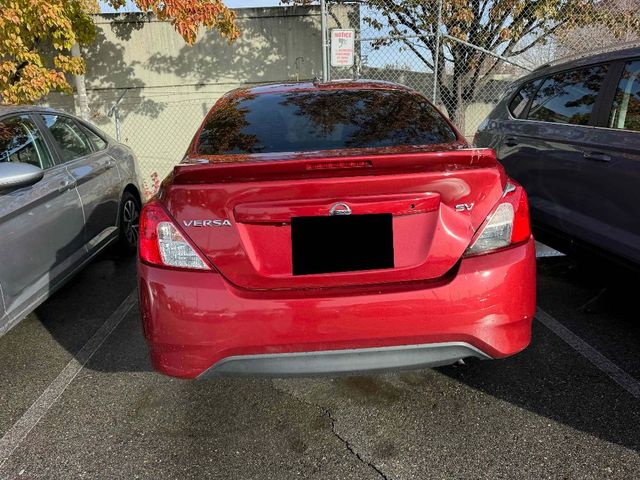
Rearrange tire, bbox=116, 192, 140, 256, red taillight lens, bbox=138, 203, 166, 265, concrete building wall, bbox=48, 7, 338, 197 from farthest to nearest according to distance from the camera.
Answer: concrete building wall, bbox=48, 7, 338, 197 < tire, bbox=116, 192, 140, 256 < red taillight lens, bbox=138, 203, 166, 265

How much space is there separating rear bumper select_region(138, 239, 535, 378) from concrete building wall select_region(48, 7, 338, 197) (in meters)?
6.98

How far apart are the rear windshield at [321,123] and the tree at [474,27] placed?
16.0 ft

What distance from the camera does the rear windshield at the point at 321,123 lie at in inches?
102

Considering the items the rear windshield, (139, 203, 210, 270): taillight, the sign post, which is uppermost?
the sign post

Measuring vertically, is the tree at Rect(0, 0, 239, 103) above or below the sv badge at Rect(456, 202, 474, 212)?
above

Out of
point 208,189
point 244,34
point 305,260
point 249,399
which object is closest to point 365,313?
point 305,260

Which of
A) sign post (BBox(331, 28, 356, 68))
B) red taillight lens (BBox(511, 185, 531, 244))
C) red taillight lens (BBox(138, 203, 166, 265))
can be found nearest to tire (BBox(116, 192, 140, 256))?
red taillight lens (BBox(138, 203, 166, 265))

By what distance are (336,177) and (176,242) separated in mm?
698

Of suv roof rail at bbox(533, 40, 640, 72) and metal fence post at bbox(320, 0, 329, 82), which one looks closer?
suv roof rail at bbox(533, 40, 640, 72)

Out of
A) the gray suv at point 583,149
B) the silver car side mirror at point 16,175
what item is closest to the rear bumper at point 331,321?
the silver car side mirror at point 16,175

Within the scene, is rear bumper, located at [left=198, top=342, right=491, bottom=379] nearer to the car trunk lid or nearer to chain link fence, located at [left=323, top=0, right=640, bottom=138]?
the car trunk lid

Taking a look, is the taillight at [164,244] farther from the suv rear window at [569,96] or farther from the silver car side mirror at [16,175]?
the suv rear window at [569,96]

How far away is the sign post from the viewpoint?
6.83m

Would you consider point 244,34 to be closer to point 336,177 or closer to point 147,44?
point 147,44
